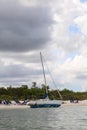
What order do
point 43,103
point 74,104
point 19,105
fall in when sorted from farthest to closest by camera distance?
1. point 74,104
2. point 19,105
3. point 43,103

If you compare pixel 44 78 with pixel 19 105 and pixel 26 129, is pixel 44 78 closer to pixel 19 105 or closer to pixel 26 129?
pixel 19 105

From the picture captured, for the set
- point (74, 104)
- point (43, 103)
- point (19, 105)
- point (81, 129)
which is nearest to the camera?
point (81, 129)

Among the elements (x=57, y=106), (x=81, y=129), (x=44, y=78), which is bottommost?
(x=81, y=129)

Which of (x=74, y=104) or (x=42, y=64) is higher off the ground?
(x=42, y=64)

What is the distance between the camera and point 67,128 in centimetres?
6600

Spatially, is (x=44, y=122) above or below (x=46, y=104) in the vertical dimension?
below

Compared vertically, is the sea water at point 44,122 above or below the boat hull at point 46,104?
below

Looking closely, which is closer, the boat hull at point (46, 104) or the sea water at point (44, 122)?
the sea water at point (44, 122)

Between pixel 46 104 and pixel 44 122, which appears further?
pixel 46 104

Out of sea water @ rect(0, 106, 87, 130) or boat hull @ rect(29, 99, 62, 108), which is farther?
boat hull @ rect(29, 99, 62, 108)

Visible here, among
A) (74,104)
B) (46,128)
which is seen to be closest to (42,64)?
(74,104)

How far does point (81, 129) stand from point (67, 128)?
296cm

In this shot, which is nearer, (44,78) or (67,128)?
(67,128)

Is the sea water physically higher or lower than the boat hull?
lower
